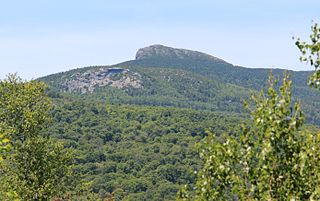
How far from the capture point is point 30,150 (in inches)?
1362

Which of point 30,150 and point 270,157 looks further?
point 30,150

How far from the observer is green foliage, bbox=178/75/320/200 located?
1060 centimetres

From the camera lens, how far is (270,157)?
35.0ft

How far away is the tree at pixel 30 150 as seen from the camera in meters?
33.8

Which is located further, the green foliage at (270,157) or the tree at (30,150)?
the tree at (30,150)

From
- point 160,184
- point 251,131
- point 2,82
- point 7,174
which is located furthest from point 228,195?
point 160,184

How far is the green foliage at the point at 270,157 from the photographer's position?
10602 mm

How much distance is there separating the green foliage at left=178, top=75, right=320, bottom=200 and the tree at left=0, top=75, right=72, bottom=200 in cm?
2448

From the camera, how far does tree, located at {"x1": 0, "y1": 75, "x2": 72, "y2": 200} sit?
33.8 meters

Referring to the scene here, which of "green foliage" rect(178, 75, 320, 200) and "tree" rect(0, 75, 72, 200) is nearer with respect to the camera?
"green foliage" rect(178, 75, 320, 200)

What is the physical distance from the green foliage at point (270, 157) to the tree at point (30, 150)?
24.5 metres

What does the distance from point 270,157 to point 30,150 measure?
26541 millimetres

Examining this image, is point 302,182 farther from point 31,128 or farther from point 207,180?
point 31,128

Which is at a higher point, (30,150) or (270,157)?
(270,157)
